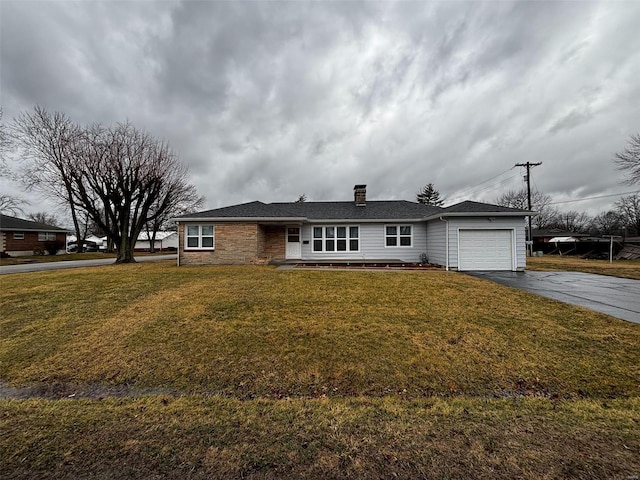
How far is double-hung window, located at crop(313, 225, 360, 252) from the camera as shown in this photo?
16781mm

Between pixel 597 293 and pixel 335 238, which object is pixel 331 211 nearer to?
pixel 335 238

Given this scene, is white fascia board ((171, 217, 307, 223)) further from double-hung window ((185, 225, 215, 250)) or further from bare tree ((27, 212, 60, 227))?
bare tree ((27, 212, 60, 227))

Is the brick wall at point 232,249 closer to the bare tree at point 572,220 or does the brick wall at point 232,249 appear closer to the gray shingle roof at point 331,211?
the gray shingle roof at point 331,211

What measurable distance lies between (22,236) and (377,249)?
37812 millimetres

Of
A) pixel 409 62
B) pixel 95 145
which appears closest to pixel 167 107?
pixel 95 145

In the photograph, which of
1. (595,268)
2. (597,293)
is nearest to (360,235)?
(597,293)

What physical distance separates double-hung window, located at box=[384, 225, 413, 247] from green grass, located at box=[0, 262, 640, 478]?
938 cm

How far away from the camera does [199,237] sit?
1577 cm

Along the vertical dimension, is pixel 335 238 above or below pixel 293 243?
above

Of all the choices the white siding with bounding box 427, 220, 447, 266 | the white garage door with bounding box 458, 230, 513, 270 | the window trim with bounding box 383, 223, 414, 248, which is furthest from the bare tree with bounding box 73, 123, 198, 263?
the white garage door with bounding box 458, 230, 513, 270

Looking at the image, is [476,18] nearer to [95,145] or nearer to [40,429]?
[40,429]

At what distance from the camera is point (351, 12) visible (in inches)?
420

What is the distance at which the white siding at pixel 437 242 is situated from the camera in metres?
13.9

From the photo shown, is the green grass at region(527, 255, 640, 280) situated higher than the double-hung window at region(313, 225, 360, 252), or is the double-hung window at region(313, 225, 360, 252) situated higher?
the double-hung window at region(313, 225, 360, 252)
